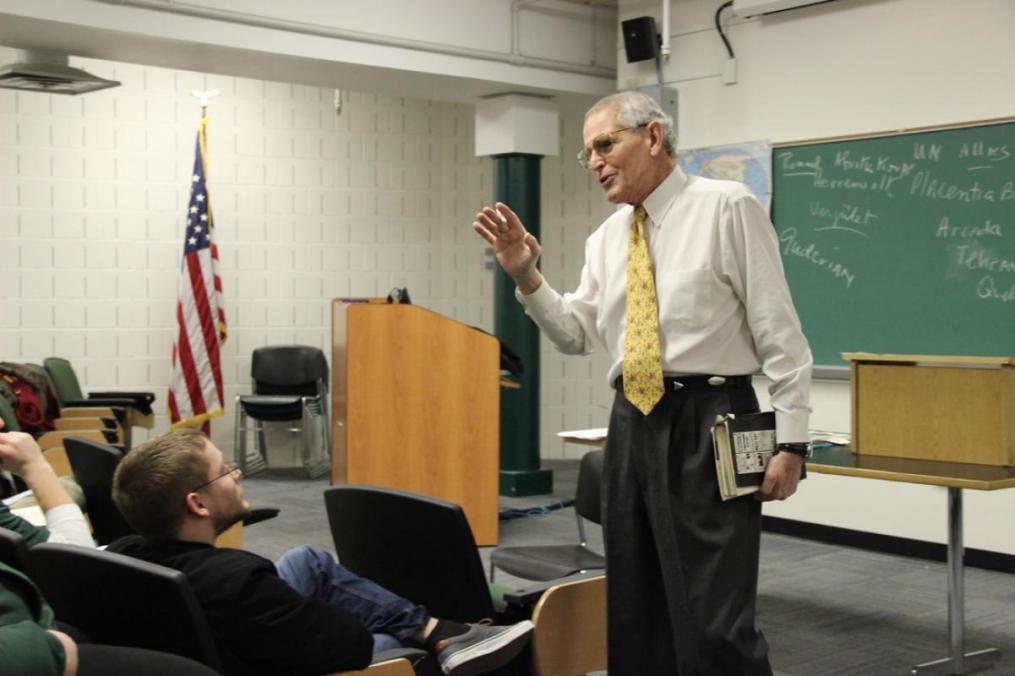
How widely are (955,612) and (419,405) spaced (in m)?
2.64

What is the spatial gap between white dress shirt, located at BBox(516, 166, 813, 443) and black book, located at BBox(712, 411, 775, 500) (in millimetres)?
58

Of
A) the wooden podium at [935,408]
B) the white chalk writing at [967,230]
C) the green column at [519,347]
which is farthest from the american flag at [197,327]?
the wooden podium at [935,408]

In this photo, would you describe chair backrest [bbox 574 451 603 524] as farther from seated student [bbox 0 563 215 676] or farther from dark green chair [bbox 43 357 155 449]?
dark green chair [bbox 43 357 155 449]

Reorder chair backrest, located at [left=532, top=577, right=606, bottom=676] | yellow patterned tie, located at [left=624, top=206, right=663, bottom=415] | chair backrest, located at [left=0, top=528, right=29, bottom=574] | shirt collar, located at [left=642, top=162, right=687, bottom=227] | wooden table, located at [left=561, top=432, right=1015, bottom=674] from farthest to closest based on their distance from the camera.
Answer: wooden table, located at [left=561, top=432, right=1015, bottom=674]
chair backrest, located at [left=532, top=577, right=606, bottom=676]
shirt collar, located at [left=642, top=162, right=687, bottom=227]
yellow patterned tie, located at [left=624, top=206, right=663, bottom=415]
chair backrest, located at [left=0, top=528, right=29, bottom=574]

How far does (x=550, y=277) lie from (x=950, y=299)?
12.5ft

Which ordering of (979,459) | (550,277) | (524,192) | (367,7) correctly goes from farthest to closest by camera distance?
(550,277), (524,192), (367,7), (979,459)

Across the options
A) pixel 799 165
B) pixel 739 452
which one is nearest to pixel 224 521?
pixel 739 452

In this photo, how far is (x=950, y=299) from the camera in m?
5.29

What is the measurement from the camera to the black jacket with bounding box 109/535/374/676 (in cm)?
202

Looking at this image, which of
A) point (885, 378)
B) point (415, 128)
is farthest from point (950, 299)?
point (415, 128)

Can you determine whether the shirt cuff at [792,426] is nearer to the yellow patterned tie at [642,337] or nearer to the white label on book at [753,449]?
the white label on book at [753,449]

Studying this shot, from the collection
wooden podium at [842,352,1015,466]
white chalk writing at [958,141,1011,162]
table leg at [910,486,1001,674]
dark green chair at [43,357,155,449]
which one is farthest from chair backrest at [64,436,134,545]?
white chalk writing at [958,141,1011,162]

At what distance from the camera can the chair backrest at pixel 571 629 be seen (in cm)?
274

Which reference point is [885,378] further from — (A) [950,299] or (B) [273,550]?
(B) [273,550]
